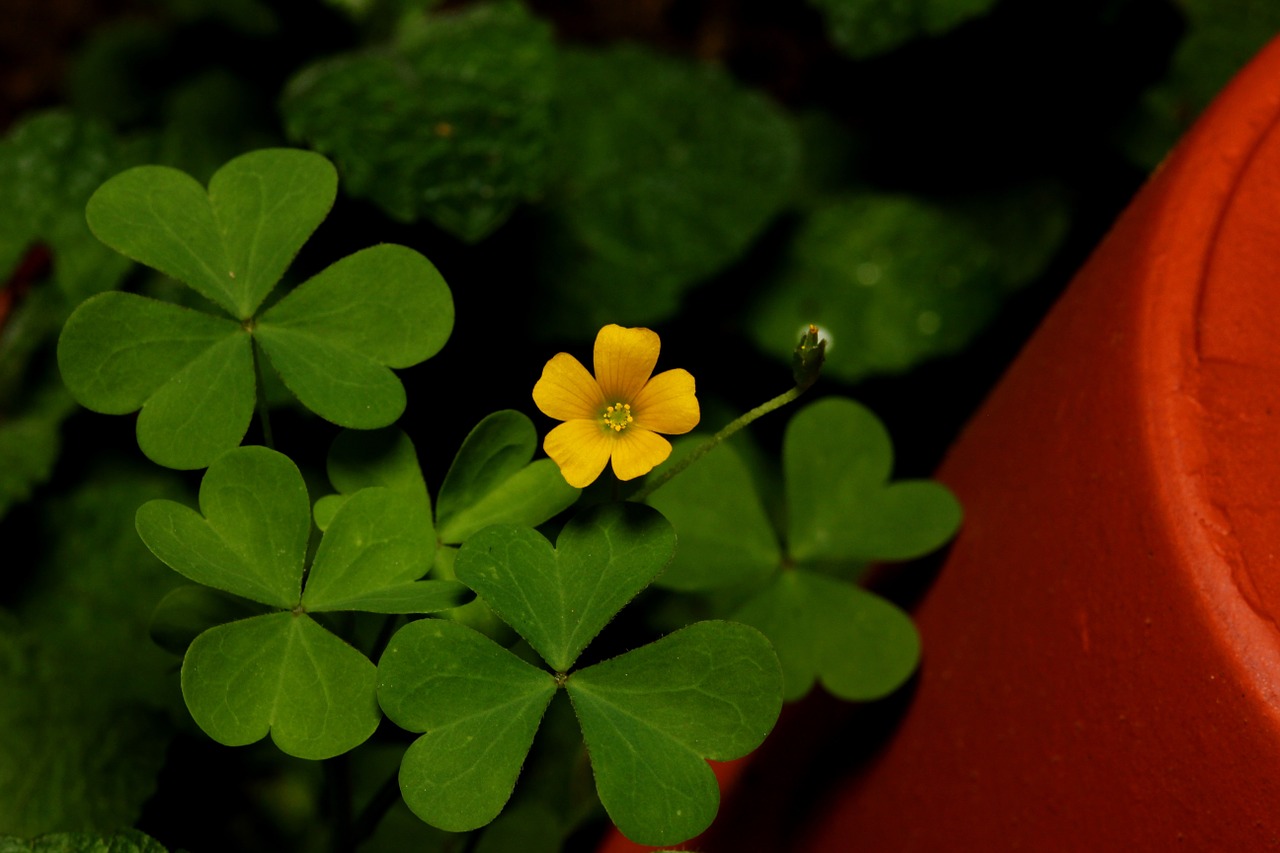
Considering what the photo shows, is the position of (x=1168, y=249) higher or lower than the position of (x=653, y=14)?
higher

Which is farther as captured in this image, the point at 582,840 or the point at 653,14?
the point at 653,14

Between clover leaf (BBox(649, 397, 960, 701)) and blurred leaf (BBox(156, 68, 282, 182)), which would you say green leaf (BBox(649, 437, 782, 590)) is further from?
blurred leaf (BBox(156, 68, 282, 182))

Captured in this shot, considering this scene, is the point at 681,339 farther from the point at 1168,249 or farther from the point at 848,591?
the point at 1168,249

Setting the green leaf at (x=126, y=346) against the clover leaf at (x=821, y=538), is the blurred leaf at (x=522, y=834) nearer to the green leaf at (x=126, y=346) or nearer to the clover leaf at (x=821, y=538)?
the clover leaf at (x=821, y=538)

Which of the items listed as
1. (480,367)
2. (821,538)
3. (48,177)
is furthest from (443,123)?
(821,538)

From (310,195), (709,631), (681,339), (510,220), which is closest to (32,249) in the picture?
(510,220)

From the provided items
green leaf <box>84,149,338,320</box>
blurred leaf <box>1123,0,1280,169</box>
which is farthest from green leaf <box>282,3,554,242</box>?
blurred leaf <box>1123,0,1280,169</box>

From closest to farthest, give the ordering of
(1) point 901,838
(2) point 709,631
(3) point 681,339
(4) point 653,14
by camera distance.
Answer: (2) point 709,631, (1) point 901,838, (3) point 681,339, (4) point 653,14

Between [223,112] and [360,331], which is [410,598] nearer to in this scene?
[360,331]
